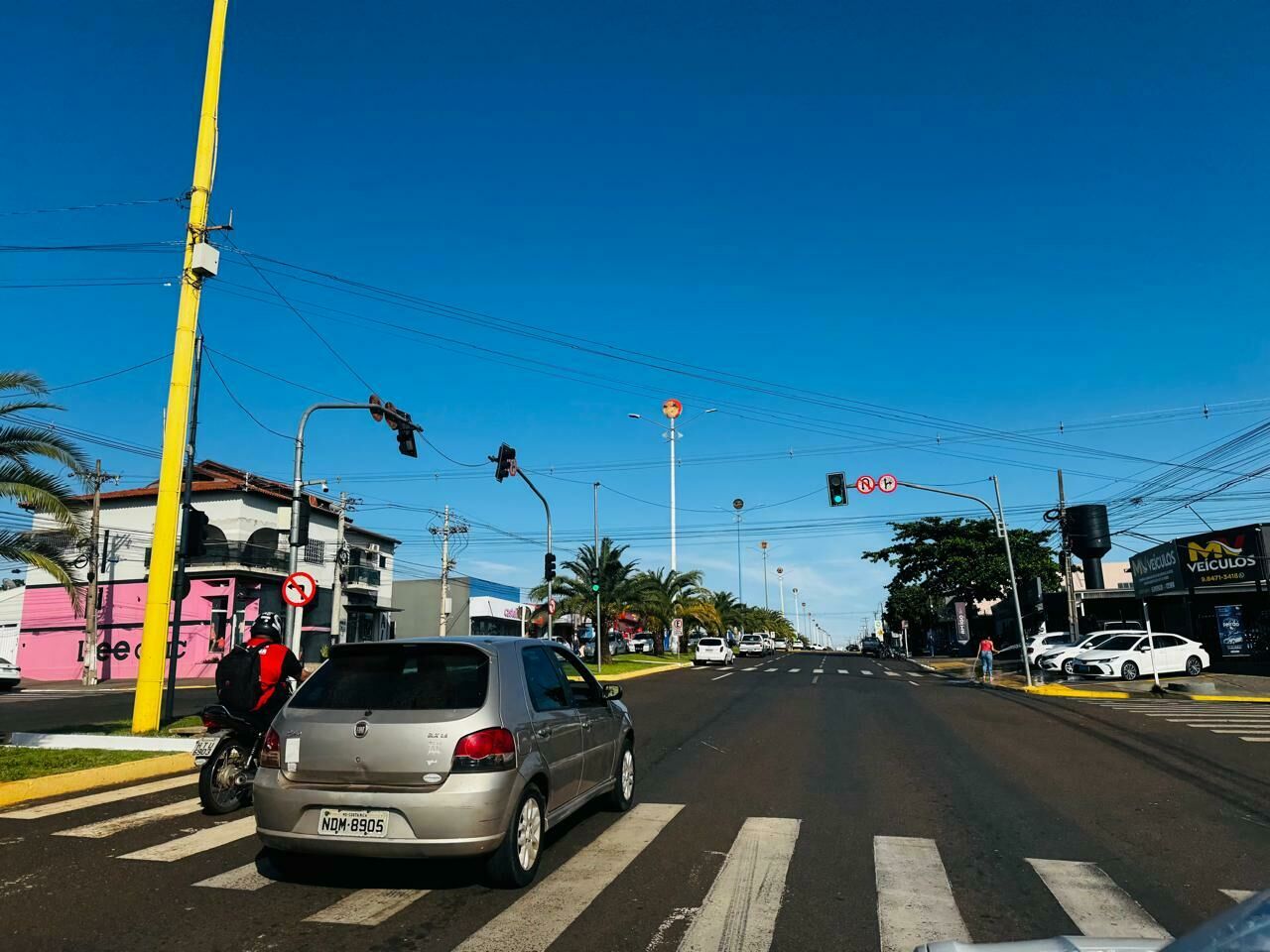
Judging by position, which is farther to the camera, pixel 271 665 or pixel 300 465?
pixel 300 465

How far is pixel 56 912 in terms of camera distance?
15.6ft

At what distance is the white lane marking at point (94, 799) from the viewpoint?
735 centimetres

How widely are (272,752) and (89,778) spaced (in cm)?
508

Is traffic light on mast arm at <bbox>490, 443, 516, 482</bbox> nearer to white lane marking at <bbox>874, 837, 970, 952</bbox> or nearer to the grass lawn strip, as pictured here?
the grass lawn strip

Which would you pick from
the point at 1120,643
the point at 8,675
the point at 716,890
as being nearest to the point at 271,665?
the point at 716,890

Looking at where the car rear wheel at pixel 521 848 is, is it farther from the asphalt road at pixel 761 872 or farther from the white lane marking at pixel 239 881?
the white lane marking at pixel 239 881

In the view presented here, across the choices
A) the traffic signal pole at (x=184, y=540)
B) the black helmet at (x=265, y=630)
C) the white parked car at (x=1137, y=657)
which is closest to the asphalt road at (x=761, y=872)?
the black helmet at (x=265, y=630)

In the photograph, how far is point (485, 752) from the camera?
5082mm

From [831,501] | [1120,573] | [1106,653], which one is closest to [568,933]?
[831,501]

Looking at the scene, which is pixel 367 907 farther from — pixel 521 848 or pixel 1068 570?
pixel 1068 570

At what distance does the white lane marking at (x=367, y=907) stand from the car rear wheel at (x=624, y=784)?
2546 millimetres

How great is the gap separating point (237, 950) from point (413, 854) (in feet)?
3.31

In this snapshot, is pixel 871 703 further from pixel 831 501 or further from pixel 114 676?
pixel 114 676

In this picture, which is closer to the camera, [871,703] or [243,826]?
[243,826]
